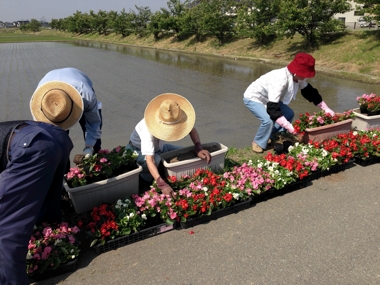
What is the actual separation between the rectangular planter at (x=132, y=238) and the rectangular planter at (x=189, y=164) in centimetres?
63

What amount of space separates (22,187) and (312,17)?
→ 18.7 metres

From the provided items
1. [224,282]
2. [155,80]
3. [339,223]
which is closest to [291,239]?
[339,223]

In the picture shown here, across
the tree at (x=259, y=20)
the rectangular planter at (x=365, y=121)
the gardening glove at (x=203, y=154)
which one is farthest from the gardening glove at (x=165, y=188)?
the tree at (x=259, y=20)

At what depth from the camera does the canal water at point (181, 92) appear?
6587mm

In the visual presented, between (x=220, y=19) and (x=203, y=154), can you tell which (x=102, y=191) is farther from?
(x=220, y=19)

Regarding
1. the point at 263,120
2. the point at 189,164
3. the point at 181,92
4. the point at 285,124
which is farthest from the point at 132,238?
the point at 181,92

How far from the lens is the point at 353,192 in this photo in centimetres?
375

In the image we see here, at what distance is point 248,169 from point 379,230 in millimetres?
1407

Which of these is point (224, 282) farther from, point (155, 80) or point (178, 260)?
point (155, 80)

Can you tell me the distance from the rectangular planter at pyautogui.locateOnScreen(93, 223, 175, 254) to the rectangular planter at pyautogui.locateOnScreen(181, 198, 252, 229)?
158 millimetres

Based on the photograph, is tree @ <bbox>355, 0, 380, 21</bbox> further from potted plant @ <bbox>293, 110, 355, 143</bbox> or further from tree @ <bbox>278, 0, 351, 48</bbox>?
potted plant @ <bbox>293, 110, 355, 143</bbox>

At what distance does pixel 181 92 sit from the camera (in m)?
10.4

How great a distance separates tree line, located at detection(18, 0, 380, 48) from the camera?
16859 mm

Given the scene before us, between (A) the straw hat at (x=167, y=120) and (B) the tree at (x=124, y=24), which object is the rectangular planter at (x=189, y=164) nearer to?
(A) the straw hat at (x=167, y=120)
